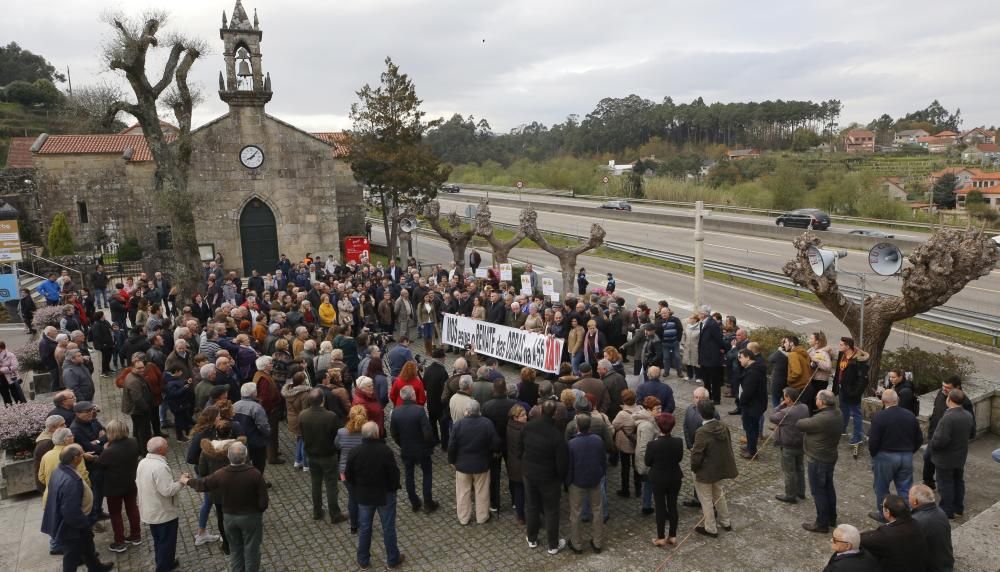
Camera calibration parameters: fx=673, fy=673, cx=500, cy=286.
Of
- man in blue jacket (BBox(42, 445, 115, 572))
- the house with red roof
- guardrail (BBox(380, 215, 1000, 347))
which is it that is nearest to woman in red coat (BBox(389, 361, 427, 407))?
man in blue jacket (BBox(42, 445, 115, 572))

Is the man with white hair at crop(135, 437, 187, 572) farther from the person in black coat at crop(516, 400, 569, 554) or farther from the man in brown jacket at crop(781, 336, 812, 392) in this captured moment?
the man in brown jacket at crop(781, 336, 812, 392)

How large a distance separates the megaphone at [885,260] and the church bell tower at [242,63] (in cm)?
2375

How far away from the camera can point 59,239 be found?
29.1 m

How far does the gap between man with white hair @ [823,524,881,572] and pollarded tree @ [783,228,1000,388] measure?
22.9 ft

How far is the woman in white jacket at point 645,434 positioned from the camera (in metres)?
8.02

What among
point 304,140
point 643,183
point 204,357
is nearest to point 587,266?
point 304,140

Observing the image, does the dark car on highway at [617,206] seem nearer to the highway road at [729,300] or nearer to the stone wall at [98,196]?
the highway road at [729,300]

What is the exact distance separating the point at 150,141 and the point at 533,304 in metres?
14.9

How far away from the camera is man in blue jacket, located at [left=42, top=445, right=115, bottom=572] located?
6.70 meters

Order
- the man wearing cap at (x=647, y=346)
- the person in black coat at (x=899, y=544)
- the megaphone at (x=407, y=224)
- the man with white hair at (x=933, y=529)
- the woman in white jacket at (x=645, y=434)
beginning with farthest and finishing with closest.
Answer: the megaphone at (x=407, y=224), the man wearing cap at (x=647, y=346), the woman in white jacket at (x=645, y=434), the man with white hair at (x=933, y=529), the person in black coat at (x=899, y=544)

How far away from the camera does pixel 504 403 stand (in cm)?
831

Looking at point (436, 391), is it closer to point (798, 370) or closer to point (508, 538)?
point (508, 538)

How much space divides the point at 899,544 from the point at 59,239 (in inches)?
1289

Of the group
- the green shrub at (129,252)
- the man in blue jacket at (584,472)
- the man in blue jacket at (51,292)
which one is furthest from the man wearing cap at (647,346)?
the green shrub at (129,252)
